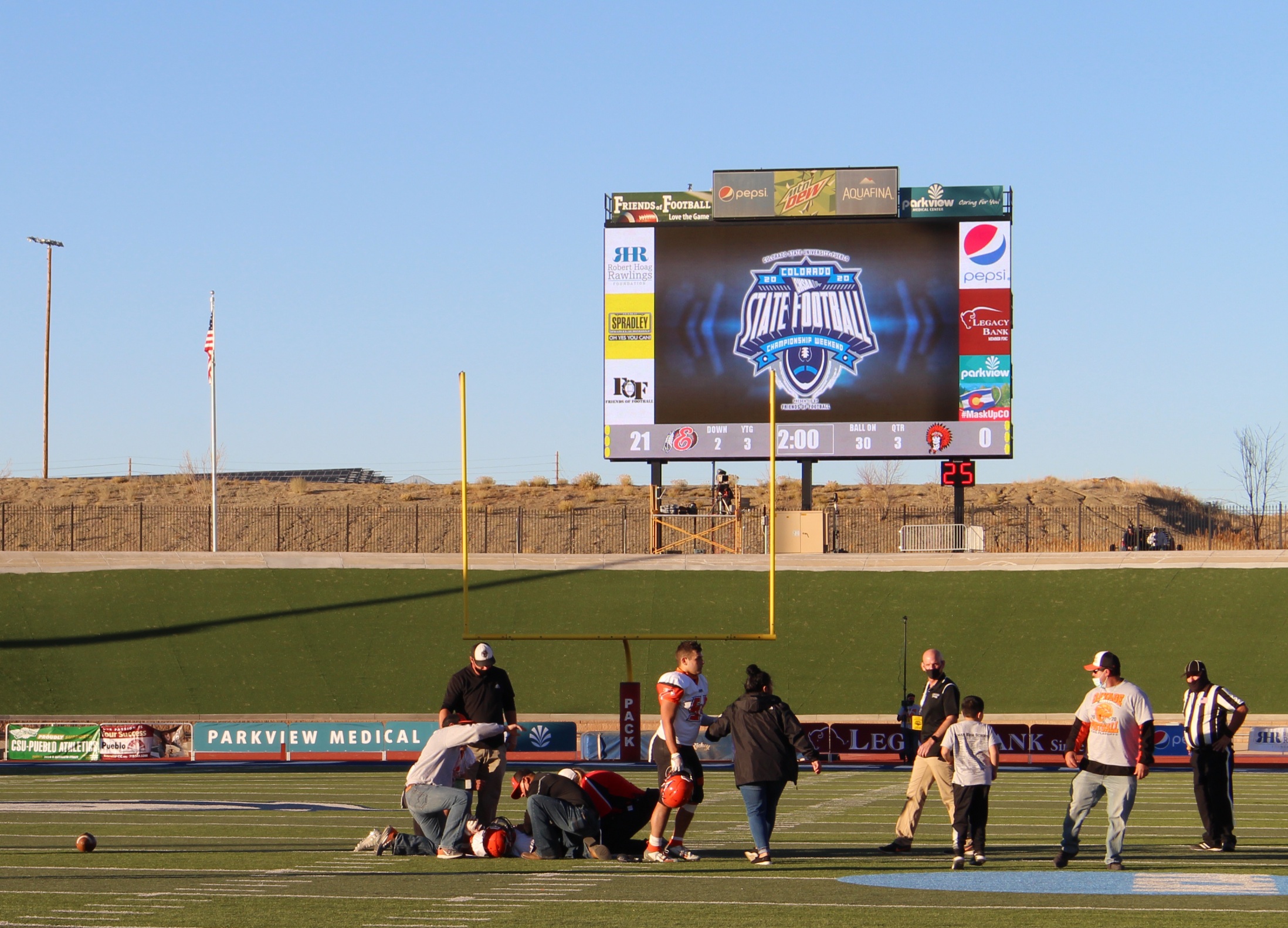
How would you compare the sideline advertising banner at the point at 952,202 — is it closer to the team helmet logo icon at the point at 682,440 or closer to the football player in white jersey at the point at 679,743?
the team helmet logo icon at the point at 682,440

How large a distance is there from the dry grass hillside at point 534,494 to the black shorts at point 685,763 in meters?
56.3

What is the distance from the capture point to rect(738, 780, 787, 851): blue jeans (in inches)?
422

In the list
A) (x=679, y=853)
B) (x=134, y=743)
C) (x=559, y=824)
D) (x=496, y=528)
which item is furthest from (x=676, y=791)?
(x=496, y=528)

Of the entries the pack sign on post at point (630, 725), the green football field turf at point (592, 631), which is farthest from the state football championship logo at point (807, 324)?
the pack sign on post at point (630, 725)

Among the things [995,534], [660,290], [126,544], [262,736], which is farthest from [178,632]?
[995,534]

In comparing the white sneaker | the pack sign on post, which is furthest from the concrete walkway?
the white sneaker

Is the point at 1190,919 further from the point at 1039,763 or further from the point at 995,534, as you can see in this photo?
the point at 995,534

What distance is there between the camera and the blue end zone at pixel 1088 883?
9445 mm

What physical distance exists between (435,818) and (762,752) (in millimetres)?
2654

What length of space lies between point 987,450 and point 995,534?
89.0 feet

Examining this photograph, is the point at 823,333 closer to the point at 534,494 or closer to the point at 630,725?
the point at 630,725

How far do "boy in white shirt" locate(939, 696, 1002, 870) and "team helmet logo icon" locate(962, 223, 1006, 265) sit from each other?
25.4 meters

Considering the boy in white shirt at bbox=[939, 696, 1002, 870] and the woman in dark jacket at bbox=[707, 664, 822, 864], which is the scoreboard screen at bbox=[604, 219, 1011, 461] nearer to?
the boy in white shirt at bbox=[939, 696, 1002, 870]

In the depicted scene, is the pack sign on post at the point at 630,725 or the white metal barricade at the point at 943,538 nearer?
the pack sign on post at the point at 630,725
